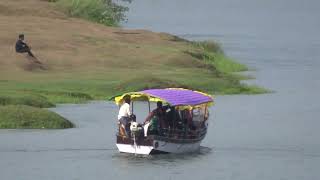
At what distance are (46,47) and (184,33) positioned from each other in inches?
2396

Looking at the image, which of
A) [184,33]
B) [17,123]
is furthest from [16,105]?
[184,33]

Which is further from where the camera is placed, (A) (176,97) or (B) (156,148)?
(A) (176,97)

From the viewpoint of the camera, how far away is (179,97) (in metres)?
45.8

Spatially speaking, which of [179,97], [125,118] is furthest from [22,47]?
[125,118]

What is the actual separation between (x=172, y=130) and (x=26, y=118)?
947cm

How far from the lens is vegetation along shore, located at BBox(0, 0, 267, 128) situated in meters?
63.1

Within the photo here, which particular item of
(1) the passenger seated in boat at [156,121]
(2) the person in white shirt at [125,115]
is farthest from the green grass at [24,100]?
(1) the passenger seated in boat at [156,121]

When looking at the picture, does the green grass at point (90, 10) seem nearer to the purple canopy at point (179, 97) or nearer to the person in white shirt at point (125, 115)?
the purple canopy at point (179, 97)

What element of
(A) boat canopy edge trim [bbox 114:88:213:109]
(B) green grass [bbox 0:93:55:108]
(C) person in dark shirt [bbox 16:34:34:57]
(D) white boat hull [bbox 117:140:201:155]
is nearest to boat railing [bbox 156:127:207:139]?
(D) white boat hull [bbox 117:140:201:155]

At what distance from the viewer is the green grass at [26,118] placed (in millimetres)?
51250

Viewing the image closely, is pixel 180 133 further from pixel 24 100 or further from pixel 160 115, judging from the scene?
pixel 24 100

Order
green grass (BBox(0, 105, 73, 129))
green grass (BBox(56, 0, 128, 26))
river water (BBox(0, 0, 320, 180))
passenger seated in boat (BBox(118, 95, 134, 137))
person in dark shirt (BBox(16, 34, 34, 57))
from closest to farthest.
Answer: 1. river water (BBox(0, 0, 320, 180))
2. passenger seated in boat (BBox(118, 95, 134, 137))
3. green grass (BBox(0, 105, 73, 129))
4. person in dark shirt (BBox(16, 34, 34, 57))
5. green grass (BBox(56, 0, 128, 26))

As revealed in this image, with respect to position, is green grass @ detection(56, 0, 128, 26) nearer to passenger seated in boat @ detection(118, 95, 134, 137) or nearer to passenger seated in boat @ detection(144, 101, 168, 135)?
passenger seated in boat @ detection(118, 95, 134, 137)

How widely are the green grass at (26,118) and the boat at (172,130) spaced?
20.7ft
